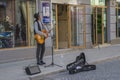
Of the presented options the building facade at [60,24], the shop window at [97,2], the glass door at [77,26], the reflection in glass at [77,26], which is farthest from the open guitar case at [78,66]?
the shop window at [97,2]

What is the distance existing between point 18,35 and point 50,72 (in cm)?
403

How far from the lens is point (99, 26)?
2086 cm

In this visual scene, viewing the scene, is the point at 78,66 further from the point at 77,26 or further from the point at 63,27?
the point at 77,26

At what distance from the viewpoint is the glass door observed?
59.9 ft

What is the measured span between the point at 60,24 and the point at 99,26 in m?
3.86

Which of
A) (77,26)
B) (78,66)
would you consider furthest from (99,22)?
(78,66)

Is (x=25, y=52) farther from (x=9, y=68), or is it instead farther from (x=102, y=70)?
(x=102, y=70)

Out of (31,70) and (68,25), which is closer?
(31,70)

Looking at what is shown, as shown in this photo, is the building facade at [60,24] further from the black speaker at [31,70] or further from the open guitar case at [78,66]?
the open guitar case at [78,66]

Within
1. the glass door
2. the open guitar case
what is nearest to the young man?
the open guitar case

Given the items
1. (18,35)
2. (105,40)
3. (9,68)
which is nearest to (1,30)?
(18,35)

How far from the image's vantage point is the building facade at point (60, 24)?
571 inches

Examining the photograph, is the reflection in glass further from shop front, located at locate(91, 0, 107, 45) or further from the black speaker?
the black speaker

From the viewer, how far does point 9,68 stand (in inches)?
493
